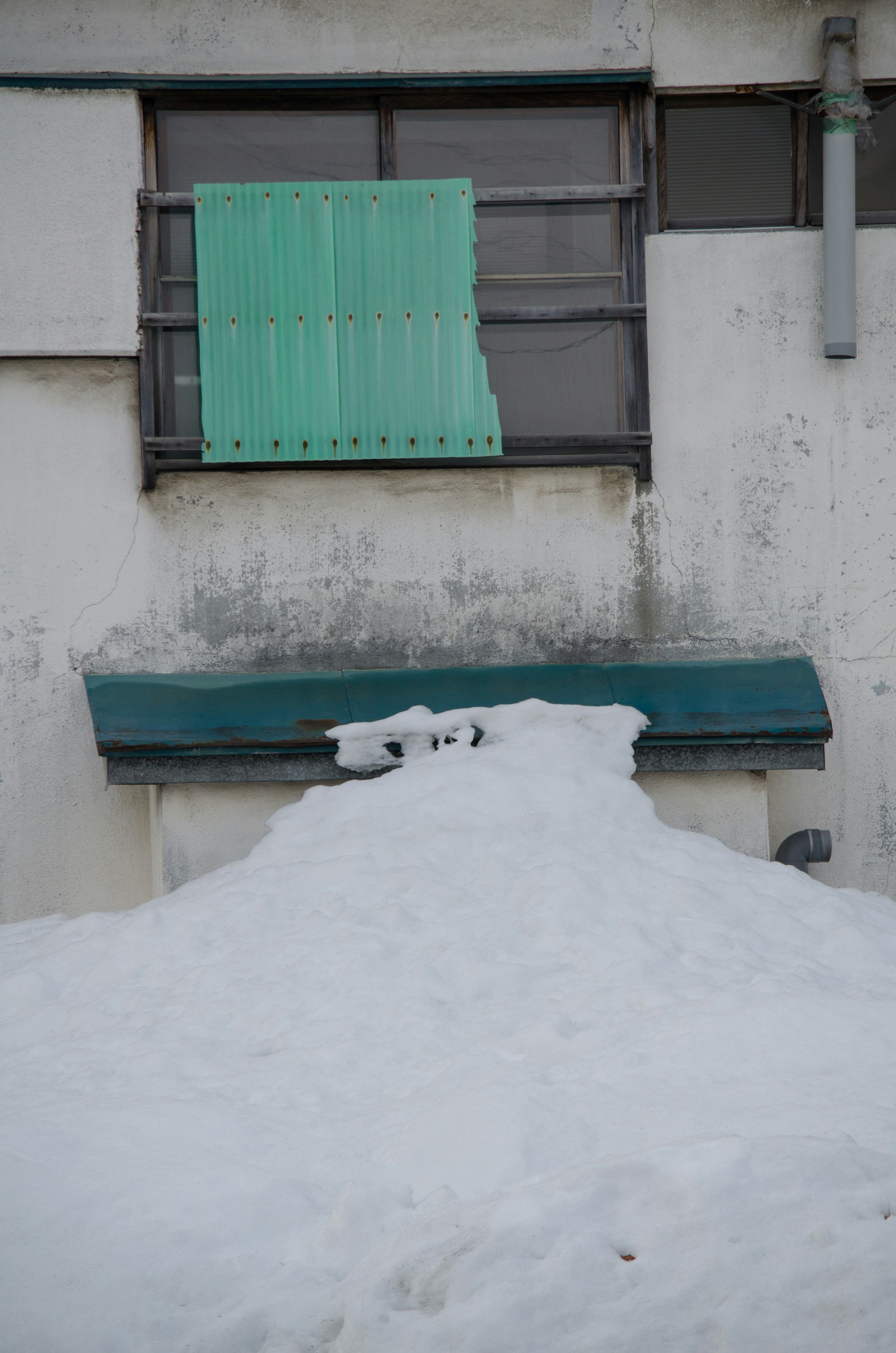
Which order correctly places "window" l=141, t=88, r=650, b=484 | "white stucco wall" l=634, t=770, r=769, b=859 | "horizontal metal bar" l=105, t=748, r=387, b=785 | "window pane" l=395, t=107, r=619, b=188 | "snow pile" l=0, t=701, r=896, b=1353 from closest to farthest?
1. "snow pile" l=0, t=701, r=896, b=1353
2. "horizontal metal bar" l=105, t=748, r=387, b=785
3. "white stucco wall" l=634, t=770, r=769, b=859
4. "window" l=141, t=88, r=650, b=484
5. "window pane" l=395, t=107, r=619, b=188

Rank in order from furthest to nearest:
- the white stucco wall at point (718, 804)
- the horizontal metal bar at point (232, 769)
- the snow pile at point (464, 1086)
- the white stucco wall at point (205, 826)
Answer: the white stucco wall at point (718, 804), the white stucco wall at point (205, 826), the horizontal metal bar at point (232, 769), the snow pile at point (464, 1086)

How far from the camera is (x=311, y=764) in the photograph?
5719mm

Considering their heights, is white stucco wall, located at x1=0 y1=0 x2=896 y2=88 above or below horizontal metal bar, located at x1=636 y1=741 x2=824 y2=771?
above

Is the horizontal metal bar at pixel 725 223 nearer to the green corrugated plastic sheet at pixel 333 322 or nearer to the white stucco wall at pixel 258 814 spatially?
the green corrugated plastic sheet at pixel 333 322

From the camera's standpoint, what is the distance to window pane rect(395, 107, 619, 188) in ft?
21.4

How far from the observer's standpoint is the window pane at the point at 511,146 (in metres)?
6.52

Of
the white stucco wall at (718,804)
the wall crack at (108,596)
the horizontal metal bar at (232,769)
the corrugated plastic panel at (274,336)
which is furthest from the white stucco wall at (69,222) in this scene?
the white stucco wall at (718,804)

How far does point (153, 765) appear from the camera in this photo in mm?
5629

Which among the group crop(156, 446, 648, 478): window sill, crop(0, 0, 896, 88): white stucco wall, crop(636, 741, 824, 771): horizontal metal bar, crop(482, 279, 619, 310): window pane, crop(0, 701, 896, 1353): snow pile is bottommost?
crop(0, 701, 896, 1353): snow pile

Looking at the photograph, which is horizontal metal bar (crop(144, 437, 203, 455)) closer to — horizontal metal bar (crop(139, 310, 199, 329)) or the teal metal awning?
horizontal metal bar (crop(139, 310, 199, 329))

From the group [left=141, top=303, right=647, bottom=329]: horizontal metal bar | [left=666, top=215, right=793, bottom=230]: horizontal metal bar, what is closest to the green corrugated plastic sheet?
[left=141, top=303, right=647, bottom=329]: horizontal metal bar

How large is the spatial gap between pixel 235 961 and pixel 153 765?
1.39 meters

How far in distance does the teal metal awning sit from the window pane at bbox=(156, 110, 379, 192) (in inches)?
115

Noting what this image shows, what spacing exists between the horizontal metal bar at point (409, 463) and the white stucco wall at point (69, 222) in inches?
28.4
